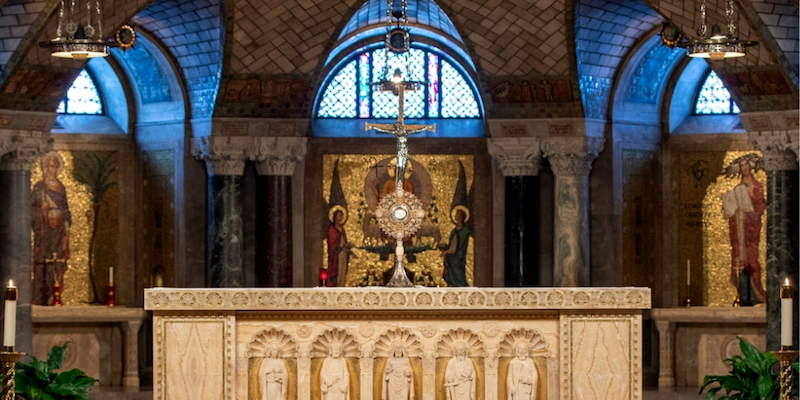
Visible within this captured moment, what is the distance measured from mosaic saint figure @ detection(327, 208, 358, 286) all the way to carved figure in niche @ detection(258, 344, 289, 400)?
849 cm

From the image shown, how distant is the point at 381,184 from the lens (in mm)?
19953

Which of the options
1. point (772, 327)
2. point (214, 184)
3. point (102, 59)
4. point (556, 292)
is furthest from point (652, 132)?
point (556, 292)

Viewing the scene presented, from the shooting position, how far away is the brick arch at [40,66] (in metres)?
15.5

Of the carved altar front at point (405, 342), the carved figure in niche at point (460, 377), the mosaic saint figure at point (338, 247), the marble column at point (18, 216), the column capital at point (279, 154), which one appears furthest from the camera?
the mosaic saint figure at point (338, 247)

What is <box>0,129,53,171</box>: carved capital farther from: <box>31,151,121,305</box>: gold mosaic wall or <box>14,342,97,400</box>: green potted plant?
<box>14,342,97,400</box>: green potted plant

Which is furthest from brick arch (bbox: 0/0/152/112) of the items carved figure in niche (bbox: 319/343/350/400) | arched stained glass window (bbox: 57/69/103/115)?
carved figure in niche (bbox: 319/343/350/400)

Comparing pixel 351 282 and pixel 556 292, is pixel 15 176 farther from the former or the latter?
pixel 556 292

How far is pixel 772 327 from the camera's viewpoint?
16.4 meters

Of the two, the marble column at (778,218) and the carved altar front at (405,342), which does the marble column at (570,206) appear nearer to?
the marble column at (778,218)

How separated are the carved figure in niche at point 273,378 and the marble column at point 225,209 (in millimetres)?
6931

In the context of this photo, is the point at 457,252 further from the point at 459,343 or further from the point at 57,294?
the point at 459,343

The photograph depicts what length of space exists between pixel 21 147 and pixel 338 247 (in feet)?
16.0

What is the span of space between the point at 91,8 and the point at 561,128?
5.56m

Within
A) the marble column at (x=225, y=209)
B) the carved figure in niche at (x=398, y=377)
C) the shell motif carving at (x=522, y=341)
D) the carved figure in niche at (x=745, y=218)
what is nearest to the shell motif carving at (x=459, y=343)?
the shell motif carving at (x=522, y=341)
